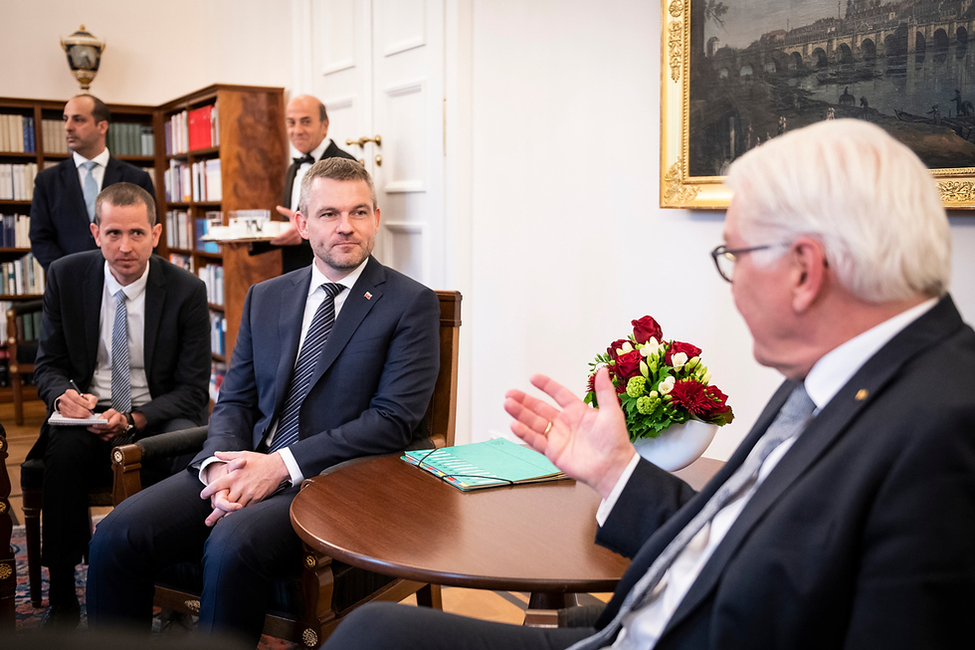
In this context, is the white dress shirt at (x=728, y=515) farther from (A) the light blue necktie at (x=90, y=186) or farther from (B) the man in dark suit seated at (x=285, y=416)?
(A) the light blue necktie at (x=90, y=186)

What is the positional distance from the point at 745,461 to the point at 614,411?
8.4 inches

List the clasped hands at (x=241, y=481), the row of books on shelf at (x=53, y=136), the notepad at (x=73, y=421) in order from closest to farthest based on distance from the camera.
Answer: the clasped hands at (x=241, y=481) → the notepad at (x=73, y=421) → the row of books on shelf at (x=53, y=136)

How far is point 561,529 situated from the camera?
1.47 m

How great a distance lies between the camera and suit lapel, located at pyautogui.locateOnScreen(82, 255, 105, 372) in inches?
110

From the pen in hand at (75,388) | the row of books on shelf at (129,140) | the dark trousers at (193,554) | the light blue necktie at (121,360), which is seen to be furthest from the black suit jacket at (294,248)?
the row of books on shelf at (129,140)

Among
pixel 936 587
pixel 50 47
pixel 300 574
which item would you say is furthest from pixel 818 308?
pixel 50 47

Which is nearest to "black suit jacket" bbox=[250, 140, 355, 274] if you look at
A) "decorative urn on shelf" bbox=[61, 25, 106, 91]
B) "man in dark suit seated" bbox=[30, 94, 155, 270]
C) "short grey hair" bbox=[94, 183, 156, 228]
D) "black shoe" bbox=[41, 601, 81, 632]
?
"man in dark suit seated" bbox=[30, 94, 155, 270]

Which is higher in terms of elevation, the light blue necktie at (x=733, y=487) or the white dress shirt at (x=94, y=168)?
the white dress shirt at (x=94, y=168)

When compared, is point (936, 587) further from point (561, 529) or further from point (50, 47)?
point (50, 47)

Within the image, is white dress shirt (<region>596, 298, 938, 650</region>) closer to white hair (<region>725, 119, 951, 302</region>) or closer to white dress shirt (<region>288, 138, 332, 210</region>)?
white hair (<region>725, 119, 951, 302</region>)

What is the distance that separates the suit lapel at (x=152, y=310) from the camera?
9.10 feet

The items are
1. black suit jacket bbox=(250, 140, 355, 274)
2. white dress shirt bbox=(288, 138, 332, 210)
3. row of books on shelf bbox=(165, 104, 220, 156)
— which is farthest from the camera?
row of books on shelf bbox=(165, 104, 220, 156)

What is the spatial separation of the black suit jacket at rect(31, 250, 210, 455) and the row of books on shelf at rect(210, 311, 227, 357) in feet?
8.60

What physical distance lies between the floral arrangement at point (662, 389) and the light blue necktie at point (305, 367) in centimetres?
88
